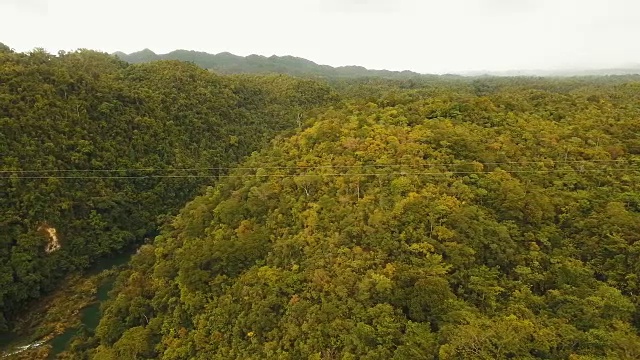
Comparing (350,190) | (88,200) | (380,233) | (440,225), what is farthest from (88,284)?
(440,225)

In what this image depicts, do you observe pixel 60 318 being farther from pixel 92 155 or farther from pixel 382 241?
pixel 382 241

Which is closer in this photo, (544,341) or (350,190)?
(544,341)

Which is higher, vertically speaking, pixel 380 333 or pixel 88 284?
pixel 380 333

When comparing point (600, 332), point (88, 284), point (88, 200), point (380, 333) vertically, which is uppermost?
point (600, 332)

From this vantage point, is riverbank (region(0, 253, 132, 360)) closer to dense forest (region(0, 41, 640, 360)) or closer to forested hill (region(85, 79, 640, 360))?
dense forest (region(0, 41, 640, 360))

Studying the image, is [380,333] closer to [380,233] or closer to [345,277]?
[345,277]

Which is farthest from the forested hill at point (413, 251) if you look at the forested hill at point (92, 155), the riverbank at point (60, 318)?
the forested hill at point (92, 155)

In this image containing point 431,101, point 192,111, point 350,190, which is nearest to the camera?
point 350,190
